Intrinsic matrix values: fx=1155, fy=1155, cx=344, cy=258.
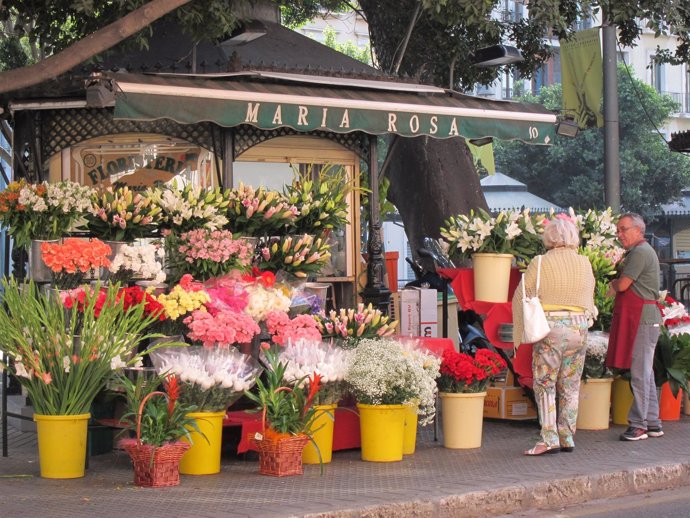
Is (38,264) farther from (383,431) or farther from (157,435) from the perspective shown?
(383,431)

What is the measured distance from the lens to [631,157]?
43.6m

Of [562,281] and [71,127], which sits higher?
[71,127]

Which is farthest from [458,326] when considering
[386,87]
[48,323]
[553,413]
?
[48,323]

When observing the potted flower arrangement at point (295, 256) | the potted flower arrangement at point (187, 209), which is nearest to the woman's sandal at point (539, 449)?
the potted flower arrangement at point (295, 256)

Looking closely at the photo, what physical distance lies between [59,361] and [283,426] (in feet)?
5.11

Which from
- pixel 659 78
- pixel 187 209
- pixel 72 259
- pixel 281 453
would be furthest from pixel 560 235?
pixel 659 78

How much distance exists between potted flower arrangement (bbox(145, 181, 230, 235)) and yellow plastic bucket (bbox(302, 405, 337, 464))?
1.83m

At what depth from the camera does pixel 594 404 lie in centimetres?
1001

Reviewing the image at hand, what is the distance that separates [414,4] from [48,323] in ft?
29.2

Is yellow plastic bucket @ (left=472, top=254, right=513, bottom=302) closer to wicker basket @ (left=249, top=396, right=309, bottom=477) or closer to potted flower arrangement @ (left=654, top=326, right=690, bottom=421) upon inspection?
potted flower arrangement @ (left=654, top=326, right=690, bottom=421)

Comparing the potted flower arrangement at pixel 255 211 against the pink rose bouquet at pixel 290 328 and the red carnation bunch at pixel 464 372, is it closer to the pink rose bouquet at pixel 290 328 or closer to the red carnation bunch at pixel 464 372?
the pink rose bouquet at pixel 290 328

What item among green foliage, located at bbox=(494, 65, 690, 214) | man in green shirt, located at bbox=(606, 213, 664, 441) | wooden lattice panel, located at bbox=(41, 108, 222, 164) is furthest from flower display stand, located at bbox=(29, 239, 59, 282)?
green foliage, located at bbox=(494, 65, 690, 214)

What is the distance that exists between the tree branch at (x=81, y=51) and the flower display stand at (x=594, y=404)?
4709 millimetres

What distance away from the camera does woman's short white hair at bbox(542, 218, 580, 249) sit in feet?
28.2
